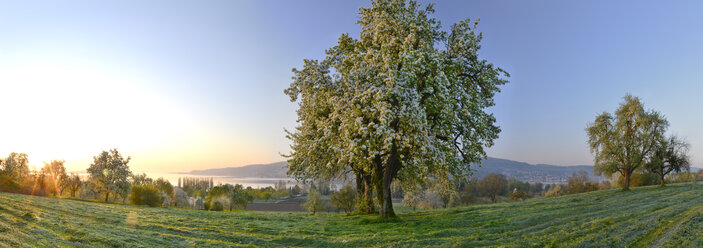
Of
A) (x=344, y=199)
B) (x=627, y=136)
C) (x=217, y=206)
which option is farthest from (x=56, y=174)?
(x=627, y=136)

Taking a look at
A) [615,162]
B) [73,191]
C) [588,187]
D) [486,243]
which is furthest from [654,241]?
[73,191]

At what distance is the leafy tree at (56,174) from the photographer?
7167cm

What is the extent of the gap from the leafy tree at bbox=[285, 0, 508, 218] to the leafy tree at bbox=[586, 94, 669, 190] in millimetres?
33381

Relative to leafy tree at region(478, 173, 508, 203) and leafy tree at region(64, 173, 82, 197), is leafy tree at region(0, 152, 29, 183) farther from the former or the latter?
leafy tree at region(478, 173, 508, 203)

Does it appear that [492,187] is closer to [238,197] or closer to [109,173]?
[238,197]

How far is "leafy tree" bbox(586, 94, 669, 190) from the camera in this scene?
144 feet

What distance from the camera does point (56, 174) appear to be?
75562mm

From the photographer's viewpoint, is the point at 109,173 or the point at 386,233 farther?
the point at 109,173

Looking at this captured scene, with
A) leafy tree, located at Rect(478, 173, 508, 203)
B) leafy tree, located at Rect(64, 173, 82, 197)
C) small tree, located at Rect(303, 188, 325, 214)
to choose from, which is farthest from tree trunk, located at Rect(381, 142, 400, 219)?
leafy tree, located at Rect(478, 173, 508, 203)

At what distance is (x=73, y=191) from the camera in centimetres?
7712

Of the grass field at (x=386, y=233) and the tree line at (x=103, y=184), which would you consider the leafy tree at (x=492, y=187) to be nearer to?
the tree line at (x=103, y=184)

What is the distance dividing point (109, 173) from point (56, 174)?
847 inches

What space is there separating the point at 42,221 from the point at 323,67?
57.9 ft

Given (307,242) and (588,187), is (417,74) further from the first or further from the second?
(588,187)
